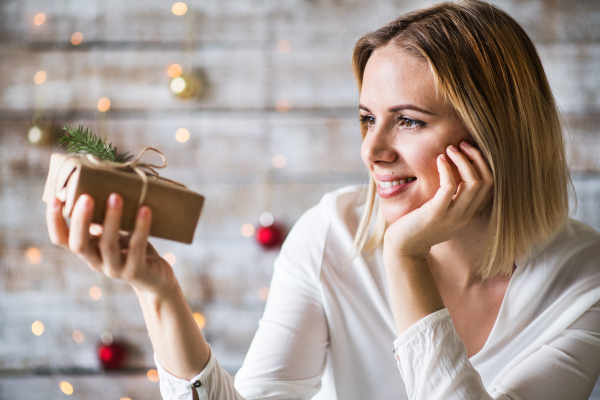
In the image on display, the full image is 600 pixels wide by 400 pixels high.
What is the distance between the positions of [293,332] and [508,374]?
1.67 feet

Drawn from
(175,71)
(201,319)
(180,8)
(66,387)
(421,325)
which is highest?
(180,8)

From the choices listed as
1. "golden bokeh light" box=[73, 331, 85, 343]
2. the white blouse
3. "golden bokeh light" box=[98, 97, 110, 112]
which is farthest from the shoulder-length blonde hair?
"golden bokeh light" box=[73, 331, 85, 343]

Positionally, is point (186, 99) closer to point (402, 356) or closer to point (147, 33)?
point (147, 33)

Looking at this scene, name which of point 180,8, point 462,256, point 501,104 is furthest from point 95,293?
point 501,104

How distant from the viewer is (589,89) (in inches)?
60.4

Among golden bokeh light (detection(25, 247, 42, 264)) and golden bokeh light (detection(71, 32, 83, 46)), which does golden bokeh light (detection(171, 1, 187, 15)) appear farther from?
golden bokeh light (detection(25, 247, 42, 264))

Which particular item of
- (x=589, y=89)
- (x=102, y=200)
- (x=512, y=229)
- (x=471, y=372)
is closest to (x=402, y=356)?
(x=471, y=372)

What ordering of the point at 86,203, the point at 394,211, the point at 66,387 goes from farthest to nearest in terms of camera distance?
the point at 66,387 < the point at 394,211 < the point at 86,203

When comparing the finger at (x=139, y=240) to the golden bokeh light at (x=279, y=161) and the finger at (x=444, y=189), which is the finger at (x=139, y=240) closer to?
the finger at (x=444, y=189)

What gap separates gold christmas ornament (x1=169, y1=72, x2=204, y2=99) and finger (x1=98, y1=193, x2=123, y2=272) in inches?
37.1

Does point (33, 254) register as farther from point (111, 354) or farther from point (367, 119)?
point (367, 119)

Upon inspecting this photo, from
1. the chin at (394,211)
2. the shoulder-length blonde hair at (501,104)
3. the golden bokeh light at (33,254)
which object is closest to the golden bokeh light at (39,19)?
the golden bokeh light at (33,254)

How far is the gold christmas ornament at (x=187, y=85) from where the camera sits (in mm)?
1511

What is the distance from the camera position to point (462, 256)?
1.17 meters
